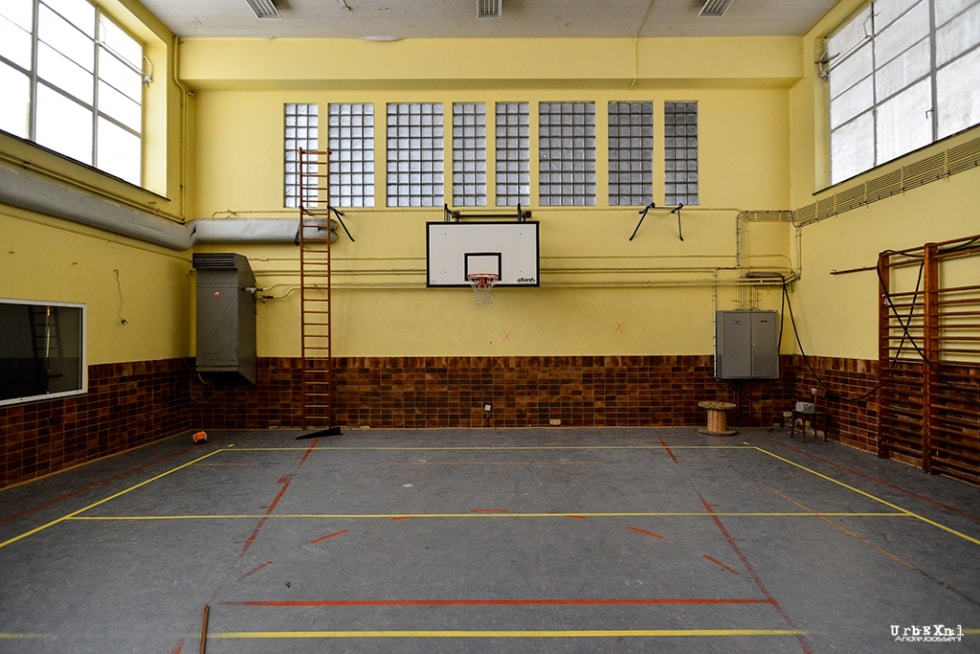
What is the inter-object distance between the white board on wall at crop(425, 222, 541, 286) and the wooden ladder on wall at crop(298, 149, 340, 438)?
1.81 m

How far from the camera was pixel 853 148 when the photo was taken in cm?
663

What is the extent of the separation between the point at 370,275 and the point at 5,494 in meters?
4.92

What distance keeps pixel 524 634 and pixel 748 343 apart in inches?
253

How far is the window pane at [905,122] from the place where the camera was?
17.8 feet

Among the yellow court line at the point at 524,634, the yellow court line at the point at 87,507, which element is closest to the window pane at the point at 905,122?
the yellow court line at the point at 524,634

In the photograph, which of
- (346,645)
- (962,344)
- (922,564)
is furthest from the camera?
(962,344)

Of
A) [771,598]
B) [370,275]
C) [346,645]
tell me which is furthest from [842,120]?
[346,645]

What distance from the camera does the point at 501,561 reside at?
127 inches

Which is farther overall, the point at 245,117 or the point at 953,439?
the point at 245,117

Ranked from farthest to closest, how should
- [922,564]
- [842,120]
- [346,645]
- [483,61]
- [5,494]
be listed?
[483,61] < [842,120] < [5,494] < [922,564] < [346,645]

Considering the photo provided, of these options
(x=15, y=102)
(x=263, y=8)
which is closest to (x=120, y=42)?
(x=263, y=8)

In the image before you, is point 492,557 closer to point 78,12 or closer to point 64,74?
point 64,74

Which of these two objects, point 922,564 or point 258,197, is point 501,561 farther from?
point 258,197

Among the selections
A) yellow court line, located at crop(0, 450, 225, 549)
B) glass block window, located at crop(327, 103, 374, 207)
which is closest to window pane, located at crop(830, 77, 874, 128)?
glass block window, located at crop(327, 103, 374, 207)
